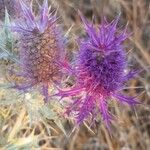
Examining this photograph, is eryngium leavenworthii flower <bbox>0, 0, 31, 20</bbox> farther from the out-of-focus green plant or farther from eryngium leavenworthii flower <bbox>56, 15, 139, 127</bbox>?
eryngium leavenworthii flower <bbox>56, 15, 139, 127</bbox>

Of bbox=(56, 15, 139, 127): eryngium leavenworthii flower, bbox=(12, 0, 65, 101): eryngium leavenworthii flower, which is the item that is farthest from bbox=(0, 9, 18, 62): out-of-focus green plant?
bbox=(56, 15, 139, 127): eryngium leavenworthii flower

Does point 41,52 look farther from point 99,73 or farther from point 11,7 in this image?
point 11,7

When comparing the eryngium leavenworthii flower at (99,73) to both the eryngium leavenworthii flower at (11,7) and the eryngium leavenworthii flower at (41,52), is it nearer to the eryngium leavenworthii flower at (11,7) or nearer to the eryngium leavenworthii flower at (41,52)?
the eryngium leavenworthii flower at (41,52)

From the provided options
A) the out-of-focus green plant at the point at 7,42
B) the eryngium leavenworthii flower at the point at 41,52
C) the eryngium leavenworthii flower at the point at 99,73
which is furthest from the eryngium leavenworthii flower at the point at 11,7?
the eryngium leavenworthii flower at the point at 99,73

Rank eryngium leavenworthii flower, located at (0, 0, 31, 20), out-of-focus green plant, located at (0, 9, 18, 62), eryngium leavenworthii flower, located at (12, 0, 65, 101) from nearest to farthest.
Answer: eryngium leavenworthii flower, located at (12, 0, 65, 101)
out-of-focus green plant, located at (0, 9, 18, 62)
eryngium leavenworthii flower, located at (0, 0, 31, 20)

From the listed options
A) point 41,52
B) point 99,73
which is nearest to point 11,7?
point 41,52

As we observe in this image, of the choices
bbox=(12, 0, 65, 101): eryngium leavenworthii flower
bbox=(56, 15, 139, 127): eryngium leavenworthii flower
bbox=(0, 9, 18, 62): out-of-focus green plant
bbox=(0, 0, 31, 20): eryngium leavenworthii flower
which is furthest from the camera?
bbox=(0, 0, 31, 20): eryngium leavenworthii flower
